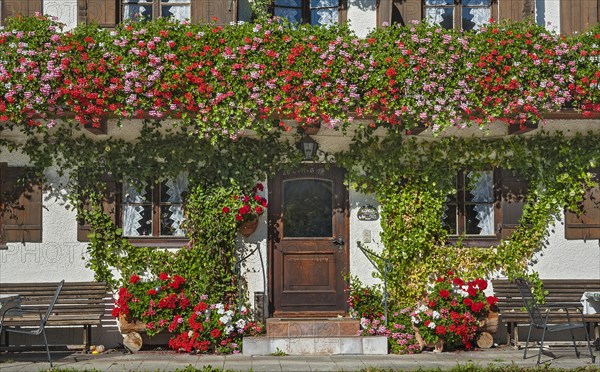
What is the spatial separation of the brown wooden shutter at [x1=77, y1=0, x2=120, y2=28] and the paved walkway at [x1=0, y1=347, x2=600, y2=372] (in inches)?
175

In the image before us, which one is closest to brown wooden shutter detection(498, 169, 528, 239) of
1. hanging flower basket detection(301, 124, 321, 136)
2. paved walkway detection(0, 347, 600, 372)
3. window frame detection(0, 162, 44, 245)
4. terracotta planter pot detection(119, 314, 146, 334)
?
paved walkway detection(0, 347, 600, 372)

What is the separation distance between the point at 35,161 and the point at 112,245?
1.56 m

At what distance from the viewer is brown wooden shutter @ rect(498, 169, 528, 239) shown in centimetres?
1247

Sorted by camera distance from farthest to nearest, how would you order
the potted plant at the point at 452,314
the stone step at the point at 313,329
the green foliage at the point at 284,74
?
1. the stone step at the point at 313,329
2. the potted plant at the point at 452,314
3. the green foliage at the point at 284,74

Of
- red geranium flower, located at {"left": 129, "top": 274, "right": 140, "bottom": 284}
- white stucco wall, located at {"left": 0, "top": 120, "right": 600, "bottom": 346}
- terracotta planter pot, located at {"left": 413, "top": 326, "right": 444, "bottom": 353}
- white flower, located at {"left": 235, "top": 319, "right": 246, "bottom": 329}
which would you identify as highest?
white stucco wall, located at {"left": 0, "top": 120, "right": 600, "bottom": 346}

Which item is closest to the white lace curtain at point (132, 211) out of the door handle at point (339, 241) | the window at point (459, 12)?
the door handle at point (339, 241)

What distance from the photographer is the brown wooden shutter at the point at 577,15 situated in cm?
1253

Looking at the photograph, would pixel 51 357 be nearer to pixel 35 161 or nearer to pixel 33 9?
pixel 35 161

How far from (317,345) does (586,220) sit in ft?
14.3

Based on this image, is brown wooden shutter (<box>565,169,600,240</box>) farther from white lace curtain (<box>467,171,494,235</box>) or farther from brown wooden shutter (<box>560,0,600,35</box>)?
brown wooden shutter (<box>560,0,600,35</box>)

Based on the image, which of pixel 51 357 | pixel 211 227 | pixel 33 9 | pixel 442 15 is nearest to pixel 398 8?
pixel 442 15

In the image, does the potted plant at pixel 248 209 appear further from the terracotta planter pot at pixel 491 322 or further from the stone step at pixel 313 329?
the terracotta planter pot at pixel 491 322

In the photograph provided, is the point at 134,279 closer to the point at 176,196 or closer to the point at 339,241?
the point at 176,196

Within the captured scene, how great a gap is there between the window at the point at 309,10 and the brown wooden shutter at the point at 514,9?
2299mm
